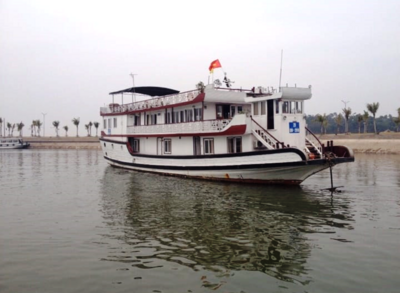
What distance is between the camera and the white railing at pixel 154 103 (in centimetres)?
2522

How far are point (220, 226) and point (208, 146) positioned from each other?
40.8ft

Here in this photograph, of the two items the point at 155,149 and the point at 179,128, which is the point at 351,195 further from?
the point at 155,149

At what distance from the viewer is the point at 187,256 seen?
9.64 m

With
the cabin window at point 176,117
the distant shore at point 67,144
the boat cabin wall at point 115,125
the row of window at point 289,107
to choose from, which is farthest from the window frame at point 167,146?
the distant shore at point 67,144

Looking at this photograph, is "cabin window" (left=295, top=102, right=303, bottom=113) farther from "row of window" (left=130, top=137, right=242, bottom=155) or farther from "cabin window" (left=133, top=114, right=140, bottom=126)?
"cabin window" (left=133, top=114, right=140, bottom=126)

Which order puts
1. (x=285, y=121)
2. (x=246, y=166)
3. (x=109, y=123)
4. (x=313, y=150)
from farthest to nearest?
(x=109, y=123) < (x=313, y=150) < (x=246, y=166) < (x=285, y=121)

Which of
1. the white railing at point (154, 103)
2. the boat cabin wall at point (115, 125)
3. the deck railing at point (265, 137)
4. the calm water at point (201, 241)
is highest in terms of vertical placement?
the white railing at point (154, 103)

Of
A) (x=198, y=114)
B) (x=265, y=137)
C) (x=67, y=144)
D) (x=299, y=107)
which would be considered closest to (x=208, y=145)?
(x=198, y=114)

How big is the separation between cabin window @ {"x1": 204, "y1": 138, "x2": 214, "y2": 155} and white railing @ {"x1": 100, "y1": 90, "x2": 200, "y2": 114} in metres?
2.97

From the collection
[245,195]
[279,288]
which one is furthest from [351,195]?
[279,288]

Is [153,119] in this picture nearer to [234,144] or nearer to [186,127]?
[186,127]

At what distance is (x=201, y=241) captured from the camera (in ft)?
35.8

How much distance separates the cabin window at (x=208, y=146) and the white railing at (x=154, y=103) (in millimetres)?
2968

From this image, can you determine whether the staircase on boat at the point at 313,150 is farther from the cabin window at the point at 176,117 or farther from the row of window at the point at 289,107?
the cabin window at the point at 176,117
